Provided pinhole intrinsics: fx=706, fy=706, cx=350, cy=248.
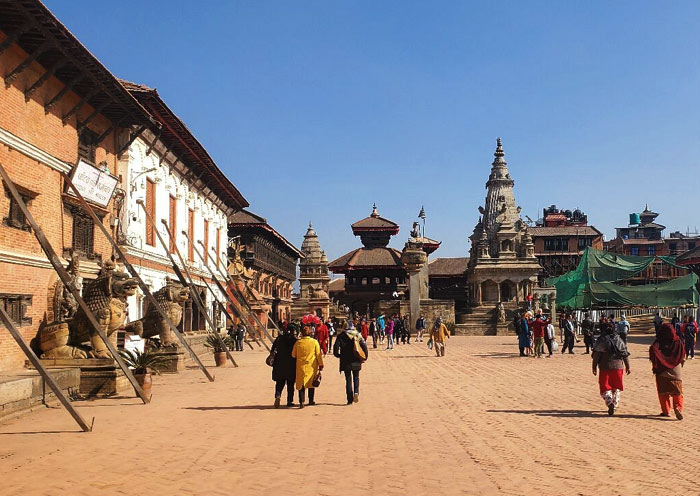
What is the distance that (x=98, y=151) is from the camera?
1839 centimetres

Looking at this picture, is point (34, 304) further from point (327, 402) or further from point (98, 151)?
point (327, 402)

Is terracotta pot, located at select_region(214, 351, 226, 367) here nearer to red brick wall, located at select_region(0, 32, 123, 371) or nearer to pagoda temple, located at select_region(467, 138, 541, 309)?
red brick wall, located at select_region(0, 32, 123, 371)

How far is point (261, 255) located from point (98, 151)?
108 ft

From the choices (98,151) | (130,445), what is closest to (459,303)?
(98,151)

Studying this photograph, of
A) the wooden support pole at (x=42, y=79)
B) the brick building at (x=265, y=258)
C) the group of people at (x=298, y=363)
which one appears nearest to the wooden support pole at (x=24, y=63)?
the wooden support pole at (x=42, y=79)

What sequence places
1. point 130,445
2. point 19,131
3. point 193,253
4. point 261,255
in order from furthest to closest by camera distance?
point 261,255 < point 193,253 < point 19,131 < point 130,445

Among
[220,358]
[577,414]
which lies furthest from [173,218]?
[577,414]

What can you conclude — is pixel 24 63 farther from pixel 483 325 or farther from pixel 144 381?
pixel 483 325

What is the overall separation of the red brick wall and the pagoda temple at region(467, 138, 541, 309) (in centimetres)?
5176

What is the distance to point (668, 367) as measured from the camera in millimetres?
10539

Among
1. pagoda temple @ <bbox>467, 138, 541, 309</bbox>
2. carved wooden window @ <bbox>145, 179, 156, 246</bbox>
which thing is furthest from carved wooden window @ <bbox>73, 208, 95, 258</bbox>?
pagoda temple @ <bbox>467, 138, 541, 309</bbox>

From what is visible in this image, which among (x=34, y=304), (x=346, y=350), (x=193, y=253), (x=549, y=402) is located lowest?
(x=549, y=402)

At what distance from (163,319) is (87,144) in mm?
4992

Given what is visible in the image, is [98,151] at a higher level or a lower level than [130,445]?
higher
